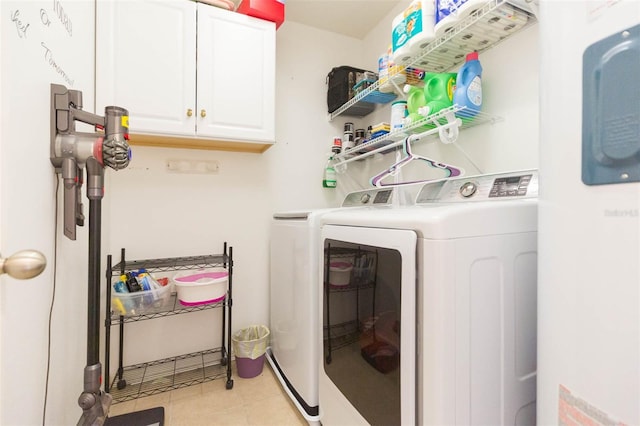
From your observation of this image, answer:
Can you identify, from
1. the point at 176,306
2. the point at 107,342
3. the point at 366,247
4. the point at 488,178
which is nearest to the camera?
the point at 366,247

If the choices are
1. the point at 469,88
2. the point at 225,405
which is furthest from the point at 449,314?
the point at 225,405

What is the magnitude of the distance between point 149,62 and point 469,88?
1.72m

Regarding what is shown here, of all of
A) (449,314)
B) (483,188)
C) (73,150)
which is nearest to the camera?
(449,314)

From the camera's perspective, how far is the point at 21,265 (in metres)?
0.48

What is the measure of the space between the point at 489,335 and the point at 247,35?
2.05 m

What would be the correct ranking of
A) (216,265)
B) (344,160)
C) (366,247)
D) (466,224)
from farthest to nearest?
(344,160) → (216,265) → (366,247) → (466,224)

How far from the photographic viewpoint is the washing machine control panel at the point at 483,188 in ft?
3.68

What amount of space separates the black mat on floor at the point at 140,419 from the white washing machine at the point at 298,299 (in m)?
0.68

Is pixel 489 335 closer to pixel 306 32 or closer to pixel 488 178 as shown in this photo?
pixel 488 178

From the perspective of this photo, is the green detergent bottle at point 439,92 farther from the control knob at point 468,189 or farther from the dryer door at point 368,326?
the dryer door at point 368,326

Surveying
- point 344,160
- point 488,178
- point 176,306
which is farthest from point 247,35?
point 176,306

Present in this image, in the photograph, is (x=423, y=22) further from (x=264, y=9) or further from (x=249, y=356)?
(x=249, y=356)

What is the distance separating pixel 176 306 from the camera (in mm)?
1830

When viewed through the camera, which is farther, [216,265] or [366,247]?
[216,265]
